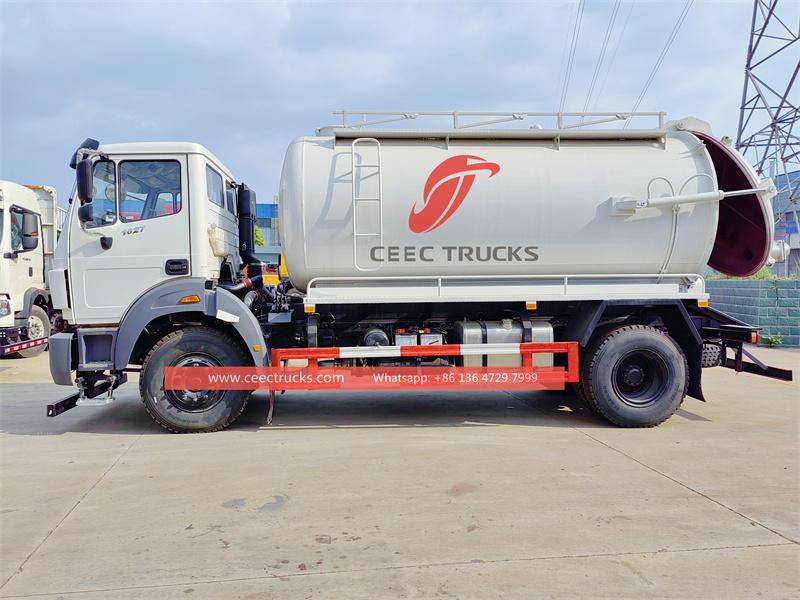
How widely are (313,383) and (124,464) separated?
198 cm

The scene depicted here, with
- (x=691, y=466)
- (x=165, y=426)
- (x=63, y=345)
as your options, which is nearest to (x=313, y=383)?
(x=165, y=426)

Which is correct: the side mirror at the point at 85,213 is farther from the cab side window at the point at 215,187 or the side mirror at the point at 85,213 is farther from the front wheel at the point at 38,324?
the front wheel at the point at 38,324

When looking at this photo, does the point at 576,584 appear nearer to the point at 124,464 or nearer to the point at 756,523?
the point at 756,523

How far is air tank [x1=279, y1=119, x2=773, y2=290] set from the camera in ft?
19.4

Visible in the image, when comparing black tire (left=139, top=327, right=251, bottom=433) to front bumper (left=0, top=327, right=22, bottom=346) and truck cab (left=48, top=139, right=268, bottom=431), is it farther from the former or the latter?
front bumper (left=0, top=327, right=22, bottom=346)

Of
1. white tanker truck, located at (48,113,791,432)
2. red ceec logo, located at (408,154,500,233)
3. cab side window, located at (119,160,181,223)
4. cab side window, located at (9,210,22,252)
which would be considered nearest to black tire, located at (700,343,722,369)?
white tanker truck, located at (48,113,791,432)

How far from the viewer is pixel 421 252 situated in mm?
6020

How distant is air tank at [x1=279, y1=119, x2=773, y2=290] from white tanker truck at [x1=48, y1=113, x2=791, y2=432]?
2cm

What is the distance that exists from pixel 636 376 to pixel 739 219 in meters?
2.50

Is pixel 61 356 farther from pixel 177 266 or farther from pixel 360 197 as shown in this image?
pixel 360 197

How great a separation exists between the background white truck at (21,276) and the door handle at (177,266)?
4883 mm

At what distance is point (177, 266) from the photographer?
582 cm

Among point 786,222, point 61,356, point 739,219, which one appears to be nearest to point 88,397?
point 61,356

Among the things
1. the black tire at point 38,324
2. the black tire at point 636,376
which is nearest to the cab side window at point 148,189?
the black tire at point 636,376
